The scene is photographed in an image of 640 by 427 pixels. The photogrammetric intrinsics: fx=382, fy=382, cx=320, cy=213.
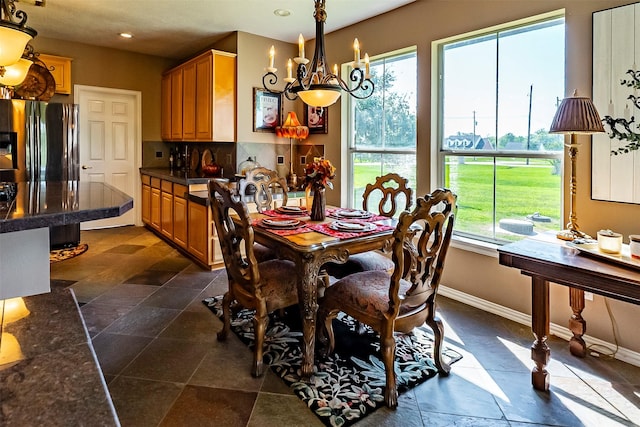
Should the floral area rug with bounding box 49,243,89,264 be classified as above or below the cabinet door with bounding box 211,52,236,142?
below

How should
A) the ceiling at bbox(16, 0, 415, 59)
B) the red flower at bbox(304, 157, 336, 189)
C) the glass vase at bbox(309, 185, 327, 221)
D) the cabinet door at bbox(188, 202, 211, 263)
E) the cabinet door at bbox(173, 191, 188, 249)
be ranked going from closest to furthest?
the red flower at bbox(304, 157, 336, 189)
the glass vase at bbox(309, 185, 327, 221)
the ceiling at bbox(16, 0, 415, 59)
the cabinet door at bbox(188, 202, 211, 263)
the cabinet door at bbox(173, 191, 188, 249)

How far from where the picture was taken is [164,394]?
6.43ft

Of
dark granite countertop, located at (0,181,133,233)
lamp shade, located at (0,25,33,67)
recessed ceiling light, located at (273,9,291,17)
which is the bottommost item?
dark granite countertop, located at (0,181,133,233)

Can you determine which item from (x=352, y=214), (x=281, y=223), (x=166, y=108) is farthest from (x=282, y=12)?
(x=166, y=108)

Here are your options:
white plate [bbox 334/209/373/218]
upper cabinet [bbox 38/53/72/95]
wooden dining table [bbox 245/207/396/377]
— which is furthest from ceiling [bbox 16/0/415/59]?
wooden dining table [bbox 245/207/396/377]

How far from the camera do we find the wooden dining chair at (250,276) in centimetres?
211

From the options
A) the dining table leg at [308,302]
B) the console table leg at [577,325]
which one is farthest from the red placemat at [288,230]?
the console table leg at [577,325]

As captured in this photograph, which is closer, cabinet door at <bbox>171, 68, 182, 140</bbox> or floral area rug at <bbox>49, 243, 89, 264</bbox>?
floral area rug at <bbox>49, 243, 89, 264</bbox>

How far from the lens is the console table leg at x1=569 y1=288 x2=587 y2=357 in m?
2.36

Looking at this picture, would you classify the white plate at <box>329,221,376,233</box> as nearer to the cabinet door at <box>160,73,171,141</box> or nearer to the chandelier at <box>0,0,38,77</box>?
the chandelier at <box>0,0,38,77</box>

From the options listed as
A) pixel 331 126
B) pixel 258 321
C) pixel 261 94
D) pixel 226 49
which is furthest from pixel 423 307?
pixel 226 49

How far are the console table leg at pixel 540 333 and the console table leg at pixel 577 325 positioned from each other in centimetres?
50

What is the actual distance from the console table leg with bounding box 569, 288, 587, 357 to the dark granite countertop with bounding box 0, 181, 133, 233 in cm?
262

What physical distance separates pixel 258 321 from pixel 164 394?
1.92 ft
